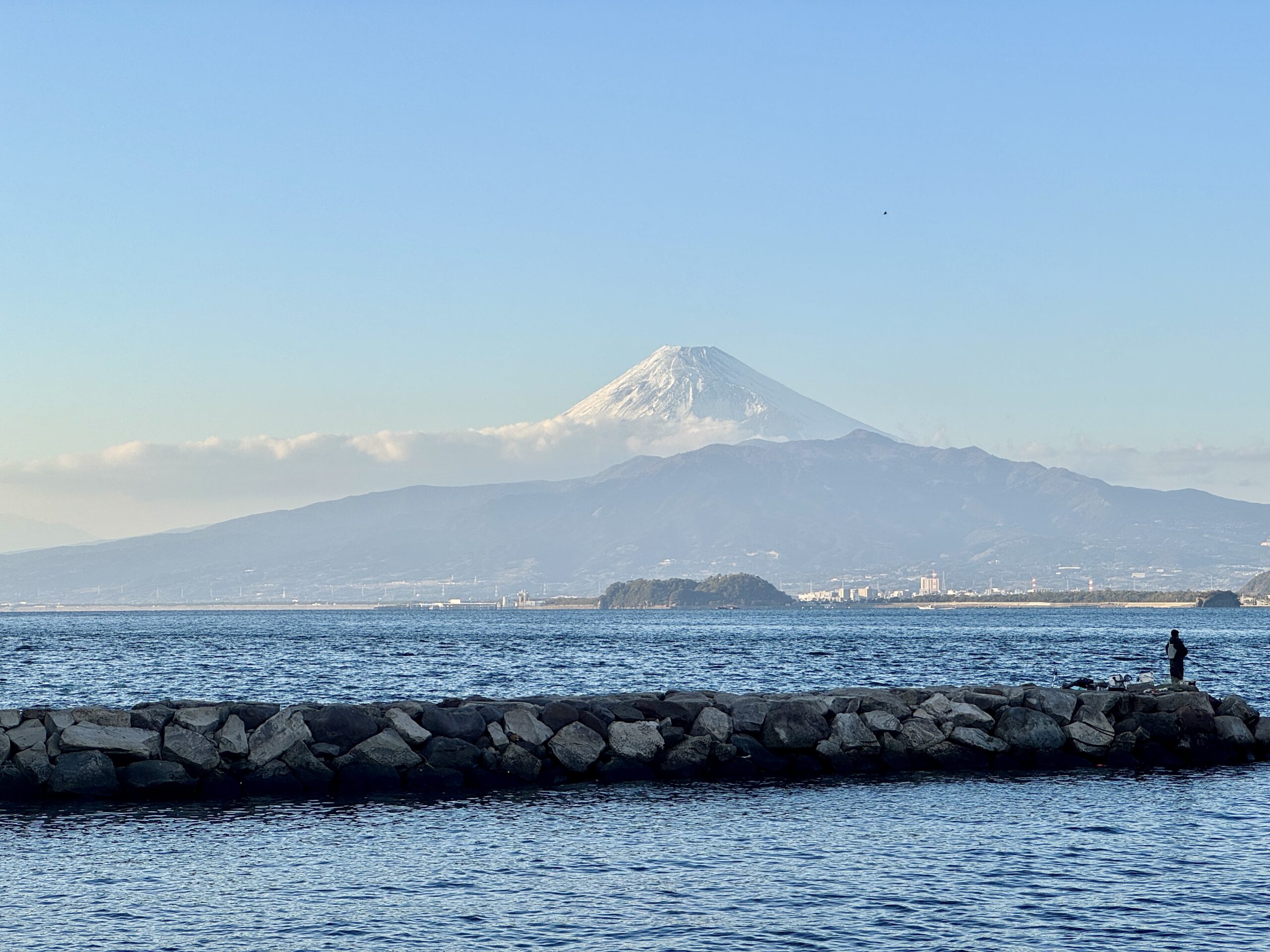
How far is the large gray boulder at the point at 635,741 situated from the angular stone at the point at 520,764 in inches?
57.0

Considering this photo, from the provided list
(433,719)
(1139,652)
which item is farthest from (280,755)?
(1139,652)

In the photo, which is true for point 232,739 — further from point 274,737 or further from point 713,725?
point 713,725

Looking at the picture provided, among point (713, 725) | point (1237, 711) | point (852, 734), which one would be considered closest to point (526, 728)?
point (713, 725)

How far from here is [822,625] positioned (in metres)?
174

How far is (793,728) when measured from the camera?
86.7 feet

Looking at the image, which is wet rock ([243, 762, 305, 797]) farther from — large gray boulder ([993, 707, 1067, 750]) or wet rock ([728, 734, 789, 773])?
large gray boulder ([993, 707, 1067, 750])

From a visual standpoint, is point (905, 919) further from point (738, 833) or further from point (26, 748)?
point (26, 748)

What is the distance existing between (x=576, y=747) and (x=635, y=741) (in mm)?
1138

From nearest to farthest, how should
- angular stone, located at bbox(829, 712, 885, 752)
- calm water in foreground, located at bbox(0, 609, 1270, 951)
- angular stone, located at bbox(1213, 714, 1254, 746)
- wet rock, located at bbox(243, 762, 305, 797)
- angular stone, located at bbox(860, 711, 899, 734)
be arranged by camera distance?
calm water in foreground, located at bbox(0, 609, 1270, 951)
wet rock, located at bbox(243, 762, 305, 797)
angular stone, located at bbox(829, 712, 885, 752)
angular stone, located at bbox(860, 711, 899, 734)
angular stone, located at bbox(1213, 714, 1254, 746)

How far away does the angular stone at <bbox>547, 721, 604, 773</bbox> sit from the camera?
979 inches

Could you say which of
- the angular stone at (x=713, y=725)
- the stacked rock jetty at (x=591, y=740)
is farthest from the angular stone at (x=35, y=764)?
the angular stone at (x=713, y=725)

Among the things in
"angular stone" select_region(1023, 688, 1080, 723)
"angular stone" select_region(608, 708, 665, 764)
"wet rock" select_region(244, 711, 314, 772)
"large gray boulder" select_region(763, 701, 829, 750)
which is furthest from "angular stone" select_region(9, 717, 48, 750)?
"angular stone" select_region(1023, 688, 1080, 723)

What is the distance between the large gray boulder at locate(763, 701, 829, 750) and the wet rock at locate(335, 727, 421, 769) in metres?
6.43

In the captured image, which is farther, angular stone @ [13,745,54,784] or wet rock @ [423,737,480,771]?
wet rock @ [423,737,480,771]
